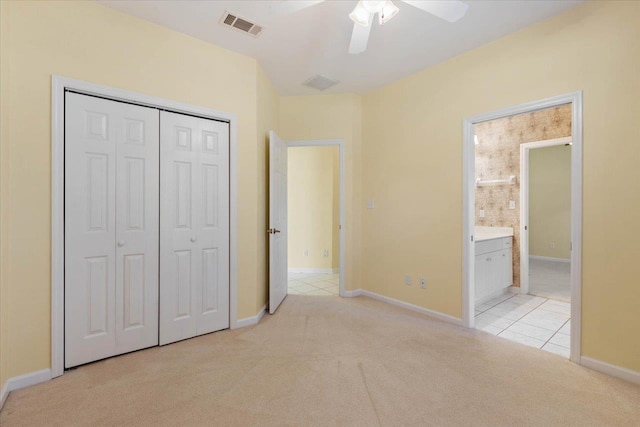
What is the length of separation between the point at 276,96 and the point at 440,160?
2197 millimetres

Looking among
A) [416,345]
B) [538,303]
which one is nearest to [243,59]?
[416,345]

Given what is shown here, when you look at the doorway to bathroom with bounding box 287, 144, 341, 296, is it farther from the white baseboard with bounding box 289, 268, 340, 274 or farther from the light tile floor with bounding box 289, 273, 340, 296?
the light tile floor with bounding box 289, 273, 340, 296

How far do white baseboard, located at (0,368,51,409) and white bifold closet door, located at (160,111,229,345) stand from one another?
71cm

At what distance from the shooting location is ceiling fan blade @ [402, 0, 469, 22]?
151cm

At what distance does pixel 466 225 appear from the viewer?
2789 millimetres

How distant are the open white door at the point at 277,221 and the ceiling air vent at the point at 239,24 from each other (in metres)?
0.96

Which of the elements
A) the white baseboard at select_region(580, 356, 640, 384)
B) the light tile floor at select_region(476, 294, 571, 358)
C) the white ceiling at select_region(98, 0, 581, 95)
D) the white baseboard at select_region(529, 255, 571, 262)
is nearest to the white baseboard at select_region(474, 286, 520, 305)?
the light tile floor at select_region(476, 294, 571, 358)

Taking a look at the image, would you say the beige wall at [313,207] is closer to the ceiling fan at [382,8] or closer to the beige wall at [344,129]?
the beige wall at [344,129]

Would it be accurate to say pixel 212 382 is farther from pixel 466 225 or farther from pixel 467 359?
pixel 466 225

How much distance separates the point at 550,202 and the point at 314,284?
5.99 meters

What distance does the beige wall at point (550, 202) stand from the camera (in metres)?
6.32

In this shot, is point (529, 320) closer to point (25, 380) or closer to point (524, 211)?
point (524, 211)

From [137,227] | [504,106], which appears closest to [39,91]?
[137,227]

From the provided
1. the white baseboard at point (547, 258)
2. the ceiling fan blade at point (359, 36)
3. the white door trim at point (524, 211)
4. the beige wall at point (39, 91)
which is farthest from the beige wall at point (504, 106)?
the white baseboard at point (547, 258)
